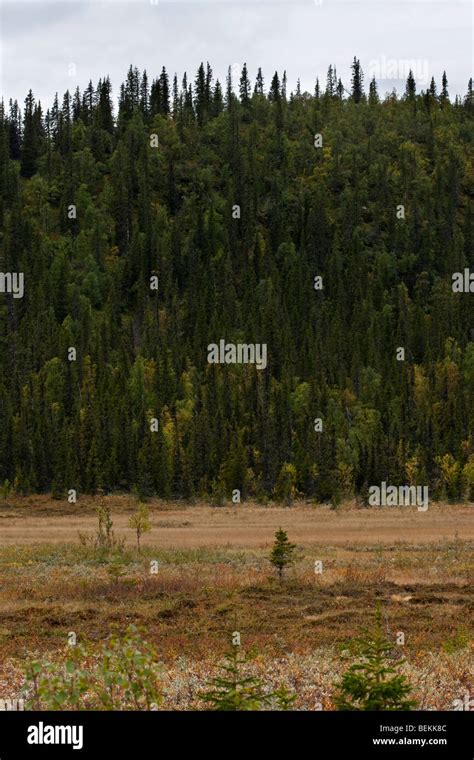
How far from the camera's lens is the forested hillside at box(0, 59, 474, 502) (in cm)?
7662

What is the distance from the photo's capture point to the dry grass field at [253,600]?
1555 cm

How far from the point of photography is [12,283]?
115250 mm

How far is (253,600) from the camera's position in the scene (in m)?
24.5

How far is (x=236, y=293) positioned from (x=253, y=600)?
103m

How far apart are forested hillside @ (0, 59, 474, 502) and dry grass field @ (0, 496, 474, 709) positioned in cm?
2760

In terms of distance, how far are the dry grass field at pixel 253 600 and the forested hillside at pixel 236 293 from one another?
90.5 feet

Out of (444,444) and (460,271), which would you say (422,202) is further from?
(444,444)
